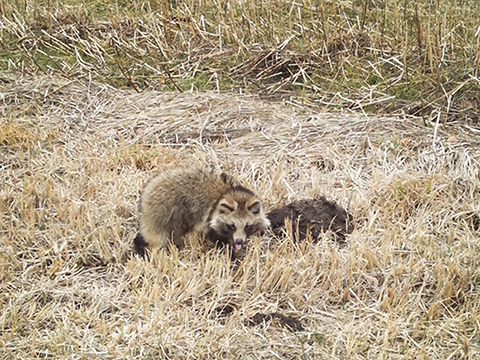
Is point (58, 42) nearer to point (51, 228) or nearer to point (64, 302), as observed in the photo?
point (51, 228)

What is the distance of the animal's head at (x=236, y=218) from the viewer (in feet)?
17.9

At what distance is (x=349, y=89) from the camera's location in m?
8.02

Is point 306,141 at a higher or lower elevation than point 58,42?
lower

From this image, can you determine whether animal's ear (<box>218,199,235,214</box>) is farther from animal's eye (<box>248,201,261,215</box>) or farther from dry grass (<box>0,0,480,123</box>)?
dry grass (<box>0,0,480,123</box>)

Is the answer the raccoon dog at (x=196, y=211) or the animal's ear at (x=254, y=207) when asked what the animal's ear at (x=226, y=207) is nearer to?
the raccoon dog at (x=196, y=211)

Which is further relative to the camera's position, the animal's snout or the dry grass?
the dry grass

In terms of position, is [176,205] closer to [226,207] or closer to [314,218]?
[226,207]

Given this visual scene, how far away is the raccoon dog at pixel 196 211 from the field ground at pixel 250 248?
17 cm

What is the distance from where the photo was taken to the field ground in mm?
4641

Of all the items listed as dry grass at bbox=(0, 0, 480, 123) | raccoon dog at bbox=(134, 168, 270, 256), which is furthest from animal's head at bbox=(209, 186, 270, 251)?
dry grass at bbox=(0, 0, 480, 123)

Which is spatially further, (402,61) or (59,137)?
(402,61)

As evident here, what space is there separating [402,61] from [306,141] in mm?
1712

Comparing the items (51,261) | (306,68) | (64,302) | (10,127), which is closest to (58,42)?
(10,127)

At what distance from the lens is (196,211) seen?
5.65m
